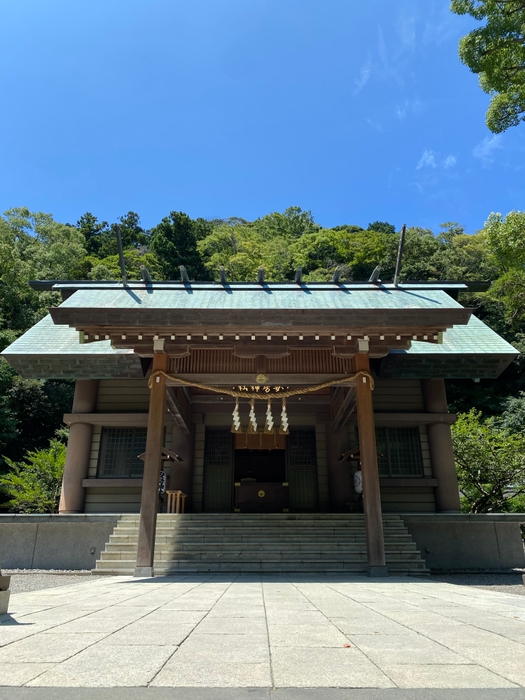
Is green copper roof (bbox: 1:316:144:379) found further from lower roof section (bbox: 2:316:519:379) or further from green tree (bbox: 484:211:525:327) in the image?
green tree (bbox: 484:211:525:327)

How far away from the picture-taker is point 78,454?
12.6m

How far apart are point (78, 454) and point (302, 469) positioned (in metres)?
6.90

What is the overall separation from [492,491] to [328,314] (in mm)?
9952

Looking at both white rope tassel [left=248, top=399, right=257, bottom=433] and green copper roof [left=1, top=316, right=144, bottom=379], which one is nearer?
white rope tassel [left=248, top=399, right=257, bottom=433]

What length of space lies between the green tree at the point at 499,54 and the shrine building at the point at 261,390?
16.6 ft

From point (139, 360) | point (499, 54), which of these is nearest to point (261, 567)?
point (139, 360)

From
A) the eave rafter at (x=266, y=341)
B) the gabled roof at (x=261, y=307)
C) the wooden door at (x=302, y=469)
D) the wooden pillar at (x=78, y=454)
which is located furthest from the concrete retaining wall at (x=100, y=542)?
the gabled roof at (x=261, y=307)

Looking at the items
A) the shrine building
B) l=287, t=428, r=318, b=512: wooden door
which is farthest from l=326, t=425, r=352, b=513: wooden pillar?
l=287, t=428, r=318, b=512: wooden door

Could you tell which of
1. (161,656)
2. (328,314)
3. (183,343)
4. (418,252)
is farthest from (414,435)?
(418,252)

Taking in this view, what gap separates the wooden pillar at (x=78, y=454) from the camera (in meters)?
Answer: 12.2

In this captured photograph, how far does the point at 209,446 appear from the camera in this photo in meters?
14.6

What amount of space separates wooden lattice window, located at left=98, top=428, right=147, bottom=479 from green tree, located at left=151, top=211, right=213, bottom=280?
27.4m

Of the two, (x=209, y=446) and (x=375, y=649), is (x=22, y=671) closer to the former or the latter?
(x=375, y=649)

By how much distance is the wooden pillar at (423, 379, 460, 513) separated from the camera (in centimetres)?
1241
